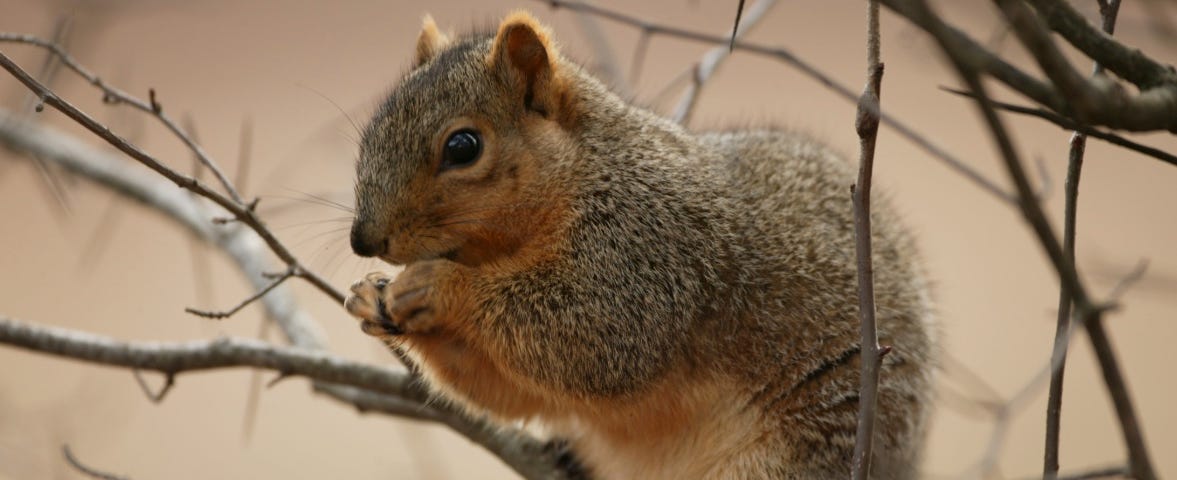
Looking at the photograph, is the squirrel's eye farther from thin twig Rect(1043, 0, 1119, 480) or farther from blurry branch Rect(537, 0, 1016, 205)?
thin twig Rect(1043, 0, 1119, 480)

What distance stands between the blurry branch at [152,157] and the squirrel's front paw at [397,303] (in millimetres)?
116

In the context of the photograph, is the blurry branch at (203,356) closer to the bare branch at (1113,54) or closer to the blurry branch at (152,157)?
the blurry branch at (152,157)

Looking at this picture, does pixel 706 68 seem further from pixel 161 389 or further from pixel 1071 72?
pixel 1071 72

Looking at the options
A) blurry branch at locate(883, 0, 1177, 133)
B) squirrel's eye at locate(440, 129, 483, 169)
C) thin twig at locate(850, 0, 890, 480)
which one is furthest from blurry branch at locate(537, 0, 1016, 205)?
squirrel's eye at locate(440, 129, 483, 169)

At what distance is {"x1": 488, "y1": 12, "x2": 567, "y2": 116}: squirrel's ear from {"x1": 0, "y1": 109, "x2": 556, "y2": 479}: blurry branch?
0.61 m

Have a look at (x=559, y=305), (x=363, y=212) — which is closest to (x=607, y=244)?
(x=559, y=305)

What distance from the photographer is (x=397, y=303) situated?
1870 mm

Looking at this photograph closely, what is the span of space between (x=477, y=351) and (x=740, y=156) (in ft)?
2.37

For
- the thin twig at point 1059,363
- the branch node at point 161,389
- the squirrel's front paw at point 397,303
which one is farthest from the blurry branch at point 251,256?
the thin twig at point 1059,363

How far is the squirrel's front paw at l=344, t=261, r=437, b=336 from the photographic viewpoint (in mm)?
1869

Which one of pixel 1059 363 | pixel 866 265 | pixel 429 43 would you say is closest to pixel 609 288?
pixel 429 43

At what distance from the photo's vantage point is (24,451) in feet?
9.27

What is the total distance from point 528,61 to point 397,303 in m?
0.54

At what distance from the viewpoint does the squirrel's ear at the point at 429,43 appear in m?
2.35
